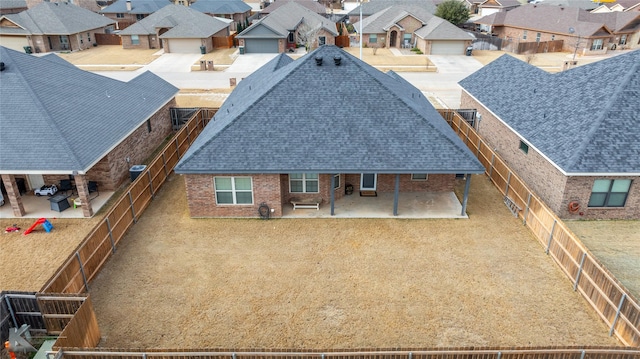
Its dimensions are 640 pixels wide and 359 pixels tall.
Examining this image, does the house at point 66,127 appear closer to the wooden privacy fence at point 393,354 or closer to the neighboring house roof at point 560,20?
the wooden privacy fence at point 393,354

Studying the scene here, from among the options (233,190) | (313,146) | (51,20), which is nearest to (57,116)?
(233,190)

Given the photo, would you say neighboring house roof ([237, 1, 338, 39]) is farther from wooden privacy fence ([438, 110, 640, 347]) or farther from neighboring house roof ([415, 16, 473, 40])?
wooden privacy fence ([438, 110, 640, 347])

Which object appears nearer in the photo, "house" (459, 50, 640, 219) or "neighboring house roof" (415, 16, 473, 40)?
"house" (459, 50, 640, 219)

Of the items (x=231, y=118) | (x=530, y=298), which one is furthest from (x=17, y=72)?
(x=530, y=298)

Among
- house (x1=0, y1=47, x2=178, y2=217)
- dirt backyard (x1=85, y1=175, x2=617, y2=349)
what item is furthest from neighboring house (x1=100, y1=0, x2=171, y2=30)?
dirt backyard (x1=85, y1=175, x2=617, y2=349)

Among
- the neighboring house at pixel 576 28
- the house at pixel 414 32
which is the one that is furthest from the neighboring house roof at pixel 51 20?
the neighboring house at pixel 576 28

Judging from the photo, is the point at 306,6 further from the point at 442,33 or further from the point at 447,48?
the point at 447,48

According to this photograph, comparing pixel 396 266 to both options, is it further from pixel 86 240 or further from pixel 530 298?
pixel 86 240
